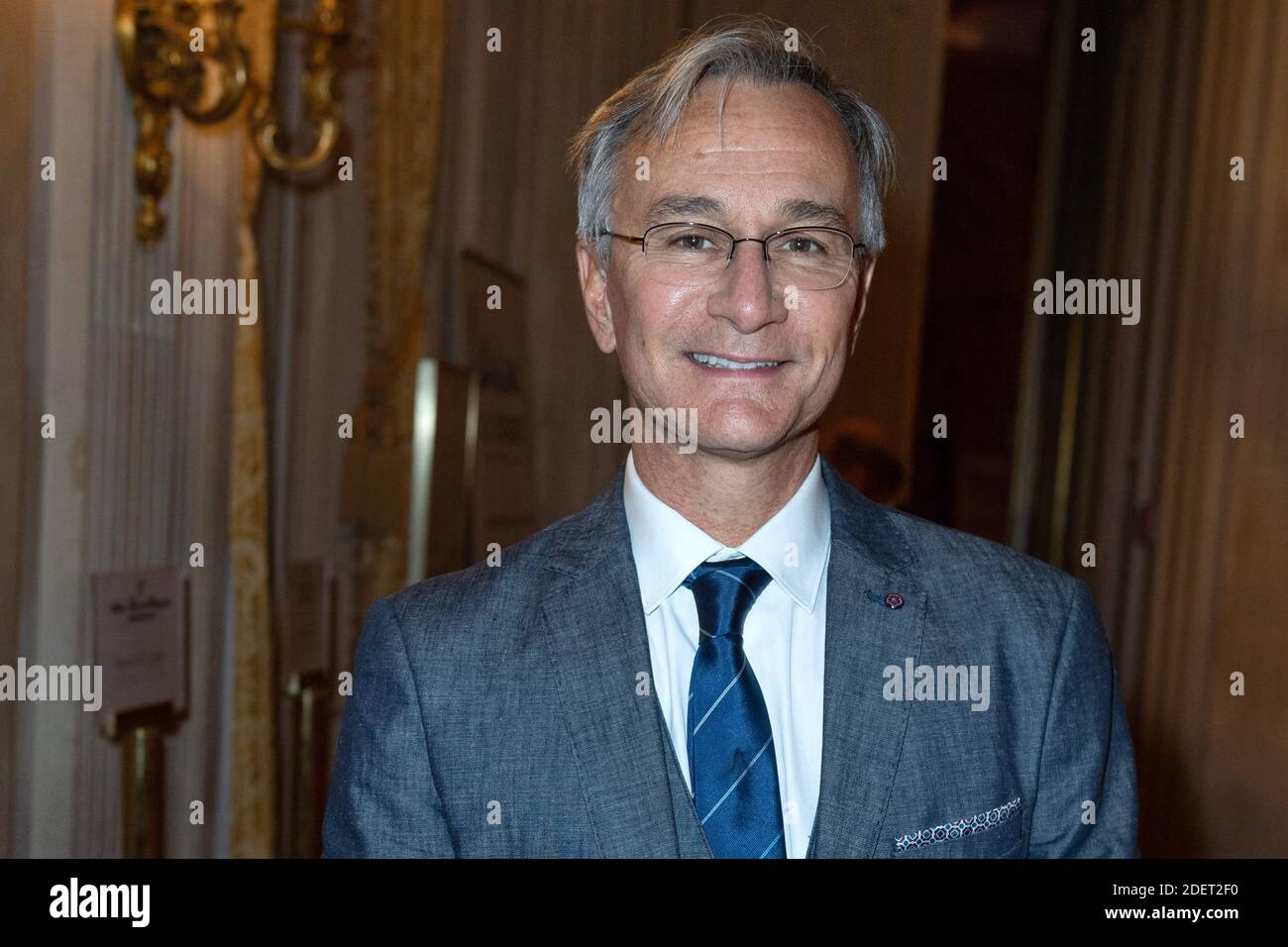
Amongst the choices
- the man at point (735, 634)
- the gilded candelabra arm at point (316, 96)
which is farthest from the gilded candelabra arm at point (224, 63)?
the man at point (735, 634)

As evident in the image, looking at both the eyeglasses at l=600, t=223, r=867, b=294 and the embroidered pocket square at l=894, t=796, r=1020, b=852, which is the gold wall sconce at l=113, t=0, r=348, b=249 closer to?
the eyeglasses at l=600, t=223, r=867, b=294

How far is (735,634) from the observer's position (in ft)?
5.07

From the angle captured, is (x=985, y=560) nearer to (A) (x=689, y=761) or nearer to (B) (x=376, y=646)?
(A) (x=689, y=761)

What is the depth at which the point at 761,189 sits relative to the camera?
1540 mm

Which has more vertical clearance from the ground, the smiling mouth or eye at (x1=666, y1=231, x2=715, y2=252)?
eye at (x1=666, y1=231, x2=715, y2=252)

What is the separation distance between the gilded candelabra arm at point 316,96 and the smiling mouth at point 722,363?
138 cm

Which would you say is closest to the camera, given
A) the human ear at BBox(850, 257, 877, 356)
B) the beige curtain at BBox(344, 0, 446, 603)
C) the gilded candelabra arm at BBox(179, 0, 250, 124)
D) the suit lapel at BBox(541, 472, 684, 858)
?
the suit lapel at BBox(541, 472, 684, 858)

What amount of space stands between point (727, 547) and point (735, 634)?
14 centimetres

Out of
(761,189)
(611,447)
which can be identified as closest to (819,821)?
(761,189)

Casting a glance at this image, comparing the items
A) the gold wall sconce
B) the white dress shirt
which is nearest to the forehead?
the white dress shirt

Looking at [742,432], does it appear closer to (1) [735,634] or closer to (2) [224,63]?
(1) [735,634]

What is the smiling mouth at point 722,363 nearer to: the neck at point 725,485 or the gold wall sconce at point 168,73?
the neck at point 725,485

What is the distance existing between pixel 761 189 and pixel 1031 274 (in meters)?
4.80

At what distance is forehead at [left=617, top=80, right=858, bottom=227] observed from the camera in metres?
1.55
